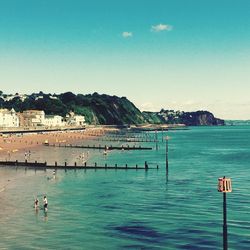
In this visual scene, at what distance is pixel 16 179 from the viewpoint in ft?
250

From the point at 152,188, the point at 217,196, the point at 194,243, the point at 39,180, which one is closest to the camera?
the point at 194,243

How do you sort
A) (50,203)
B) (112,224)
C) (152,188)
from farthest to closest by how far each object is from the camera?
1. (152,188)
2. (50,203)
3. (112,224)

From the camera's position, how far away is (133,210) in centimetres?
5109

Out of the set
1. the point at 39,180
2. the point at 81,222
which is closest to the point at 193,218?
the point at 81,222

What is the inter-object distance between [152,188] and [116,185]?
251 inches

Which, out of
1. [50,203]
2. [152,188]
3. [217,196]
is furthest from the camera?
[152,188]

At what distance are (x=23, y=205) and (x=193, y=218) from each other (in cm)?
2074

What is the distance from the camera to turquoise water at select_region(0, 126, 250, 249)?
127 ft

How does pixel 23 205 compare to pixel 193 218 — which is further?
pixel 23 205

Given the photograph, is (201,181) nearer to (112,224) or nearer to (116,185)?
(116,185)

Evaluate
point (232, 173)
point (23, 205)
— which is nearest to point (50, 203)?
point (23, 205)

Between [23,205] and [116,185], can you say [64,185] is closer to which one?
[116,185]

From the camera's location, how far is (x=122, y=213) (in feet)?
163

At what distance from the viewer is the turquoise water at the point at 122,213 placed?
127 ft
